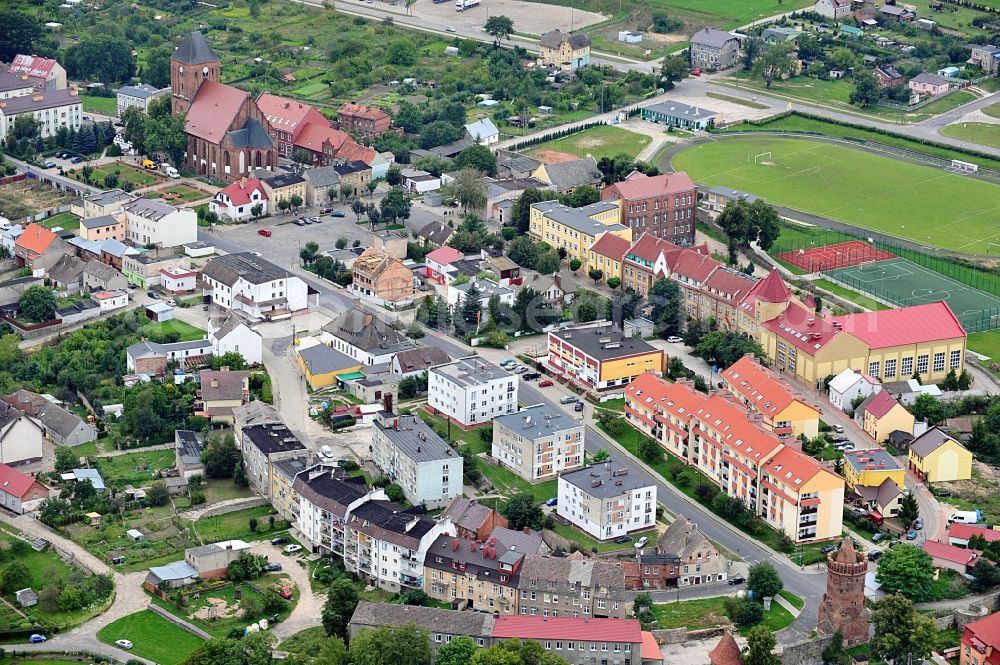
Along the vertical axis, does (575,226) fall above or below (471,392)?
above

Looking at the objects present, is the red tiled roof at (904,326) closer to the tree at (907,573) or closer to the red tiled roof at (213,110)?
the tree at (907,573)

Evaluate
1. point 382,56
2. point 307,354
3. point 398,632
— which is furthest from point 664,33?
point 398,632

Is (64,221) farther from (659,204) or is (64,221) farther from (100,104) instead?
(659,204)

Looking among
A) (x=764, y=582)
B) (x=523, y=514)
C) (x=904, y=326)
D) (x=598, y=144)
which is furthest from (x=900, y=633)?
(x=598, y=144)

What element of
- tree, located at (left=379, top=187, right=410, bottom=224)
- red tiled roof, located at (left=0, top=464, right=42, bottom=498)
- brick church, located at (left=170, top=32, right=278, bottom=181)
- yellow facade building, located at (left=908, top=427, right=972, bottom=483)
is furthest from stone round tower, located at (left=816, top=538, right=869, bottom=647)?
brick church, located at (left=170, top=32, right=278, bottom=181)

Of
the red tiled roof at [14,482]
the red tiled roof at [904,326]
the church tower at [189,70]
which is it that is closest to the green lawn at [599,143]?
the church tower at [189,70]

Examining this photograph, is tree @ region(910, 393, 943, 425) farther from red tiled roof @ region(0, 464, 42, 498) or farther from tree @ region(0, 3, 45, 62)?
tree @ region(0, 3, 45, 62)

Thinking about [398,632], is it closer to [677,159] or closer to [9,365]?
[9,365]
